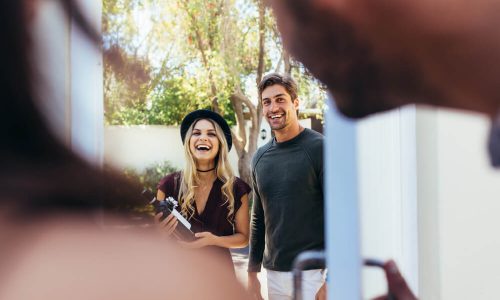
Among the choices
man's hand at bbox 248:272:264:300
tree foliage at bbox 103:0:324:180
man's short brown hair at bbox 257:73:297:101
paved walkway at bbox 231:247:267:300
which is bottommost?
paved walkway at bbox 231:247:267:300

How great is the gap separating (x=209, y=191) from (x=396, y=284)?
0.84 metres

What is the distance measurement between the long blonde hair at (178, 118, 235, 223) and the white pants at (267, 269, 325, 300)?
27cm

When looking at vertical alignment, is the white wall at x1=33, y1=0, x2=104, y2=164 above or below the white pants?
above

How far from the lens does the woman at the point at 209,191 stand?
1556 mm

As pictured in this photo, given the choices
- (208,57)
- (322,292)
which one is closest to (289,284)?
(322,292)

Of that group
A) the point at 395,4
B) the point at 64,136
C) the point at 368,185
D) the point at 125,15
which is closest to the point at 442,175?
the point at 368,185

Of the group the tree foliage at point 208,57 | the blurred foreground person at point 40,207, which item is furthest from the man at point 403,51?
the tree foliage at point 208,57

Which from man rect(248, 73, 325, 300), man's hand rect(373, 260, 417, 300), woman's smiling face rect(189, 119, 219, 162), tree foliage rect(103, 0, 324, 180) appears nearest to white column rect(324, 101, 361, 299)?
man's hand rect(373, 260, 417, 300)

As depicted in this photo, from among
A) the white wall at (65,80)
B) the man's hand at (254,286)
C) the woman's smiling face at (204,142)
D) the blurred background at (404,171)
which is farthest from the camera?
the man's hand at (254,286)

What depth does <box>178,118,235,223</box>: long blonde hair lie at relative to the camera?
5.12 ft

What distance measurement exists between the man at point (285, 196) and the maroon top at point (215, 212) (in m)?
0.11

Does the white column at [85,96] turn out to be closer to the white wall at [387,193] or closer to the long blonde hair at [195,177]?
the long blonde hair at [195,177]

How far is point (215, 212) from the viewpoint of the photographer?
157 centimetres

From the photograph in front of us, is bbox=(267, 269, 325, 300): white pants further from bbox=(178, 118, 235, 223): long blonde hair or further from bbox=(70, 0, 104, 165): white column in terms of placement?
bbox=(70, 0, 104, 165): white column
